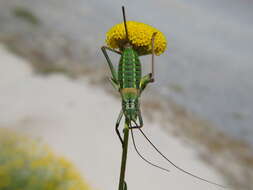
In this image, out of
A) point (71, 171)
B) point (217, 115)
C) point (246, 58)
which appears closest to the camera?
point (71, 171)

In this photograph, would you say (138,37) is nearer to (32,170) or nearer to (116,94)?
(32,170)

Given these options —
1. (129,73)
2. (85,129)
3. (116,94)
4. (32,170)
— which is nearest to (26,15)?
(116,94)

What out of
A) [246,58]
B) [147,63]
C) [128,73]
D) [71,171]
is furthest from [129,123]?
[246,58]

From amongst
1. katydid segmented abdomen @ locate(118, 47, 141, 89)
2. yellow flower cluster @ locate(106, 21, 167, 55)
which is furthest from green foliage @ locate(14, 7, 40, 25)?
katydid segmented abdomen @ locate(118, 47, 141, 89)

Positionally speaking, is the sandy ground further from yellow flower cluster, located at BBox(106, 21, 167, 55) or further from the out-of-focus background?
yellow flower cluster, located at BBox(106, 21, 167, 55)

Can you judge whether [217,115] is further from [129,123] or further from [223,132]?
[129,123]

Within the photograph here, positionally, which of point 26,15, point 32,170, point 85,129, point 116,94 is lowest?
point 32,170

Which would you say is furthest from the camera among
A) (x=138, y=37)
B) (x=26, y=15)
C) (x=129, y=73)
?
(x=26, y=15)
